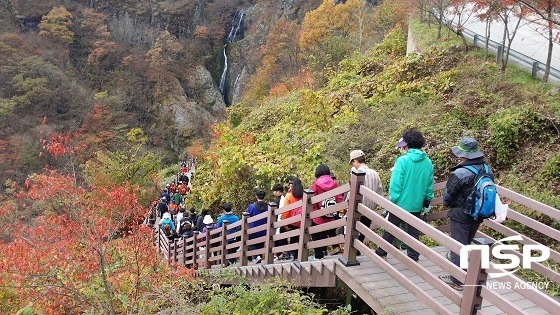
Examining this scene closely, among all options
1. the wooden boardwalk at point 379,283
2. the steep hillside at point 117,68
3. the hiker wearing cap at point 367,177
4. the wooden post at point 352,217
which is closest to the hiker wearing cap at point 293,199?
the wooden boardwalk at point 379,283

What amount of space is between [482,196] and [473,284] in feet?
3.56

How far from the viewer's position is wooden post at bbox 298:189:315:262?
4657 millimetres

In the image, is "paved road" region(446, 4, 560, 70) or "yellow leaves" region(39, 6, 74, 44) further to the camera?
"yellow leaves" region(39, 6, 74, 44)

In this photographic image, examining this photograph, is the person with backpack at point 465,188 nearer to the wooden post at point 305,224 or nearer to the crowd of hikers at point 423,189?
the crowd of hikers at point 423,189

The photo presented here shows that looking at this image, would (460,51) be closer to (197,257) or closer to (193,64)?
(197,257)

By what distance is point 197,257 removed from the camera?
8539 millimetres

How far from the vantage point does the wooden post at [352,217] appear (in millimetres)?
3998

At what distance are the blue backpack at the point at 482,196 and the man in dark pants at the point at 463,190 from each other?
0.03 meters

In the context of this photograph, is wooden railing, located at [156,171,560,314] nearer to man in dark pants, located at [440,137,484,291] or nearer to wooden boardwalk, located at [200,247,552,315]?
wooden boardwalk, located at [200,247,552,315]

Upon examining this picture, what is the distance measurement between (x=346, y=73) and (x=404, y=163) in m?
12.9

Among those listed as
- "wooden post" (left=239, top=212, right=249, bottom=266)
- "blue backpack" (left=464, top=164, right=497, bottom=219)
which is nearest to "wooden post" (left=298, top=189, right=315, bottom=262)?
"wooden post" (left=239, top=212, right=249, bottom=266)

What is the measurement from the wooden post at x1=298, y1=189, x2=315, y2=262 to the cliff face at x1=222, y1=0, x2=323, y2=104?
42589mm

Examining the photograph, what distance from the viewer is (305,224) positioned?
4.70 metres

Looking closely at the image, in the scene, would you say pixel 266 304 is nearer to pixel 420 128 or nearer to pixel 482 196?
pixel 482 196
